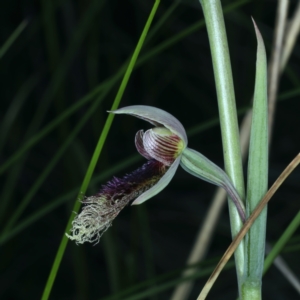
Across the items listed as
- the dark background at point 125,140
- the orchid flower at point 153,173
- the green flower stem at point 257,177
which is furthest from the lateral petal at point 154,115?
the dark background at point 125,140

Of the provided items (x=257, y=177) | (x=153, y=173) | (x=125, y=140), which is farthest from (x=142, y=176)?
(x=125, y=140)

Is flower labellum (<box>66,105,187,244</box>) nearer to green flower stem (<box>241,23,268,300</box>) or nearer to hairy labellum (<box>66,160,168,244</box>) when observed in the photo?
hairy labellum (<box>66,160,168,244</box>)

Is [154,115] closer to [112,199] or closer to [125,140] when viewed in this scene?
[112,199]

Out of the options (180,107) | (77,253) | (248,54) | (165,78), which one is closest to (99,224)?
(77,253)

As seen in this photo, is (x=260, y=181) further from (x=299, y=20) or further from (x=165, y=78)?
(x=165, y=78)

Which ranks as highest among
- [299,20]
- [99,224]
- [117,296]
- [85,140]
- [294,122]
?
[294,122]

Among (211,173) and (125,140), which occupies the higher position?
(125,140)
